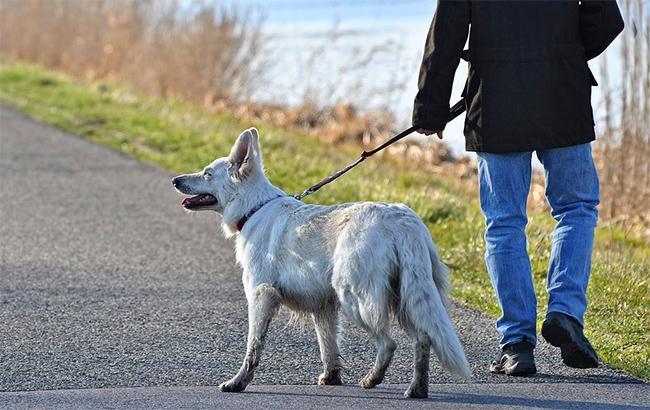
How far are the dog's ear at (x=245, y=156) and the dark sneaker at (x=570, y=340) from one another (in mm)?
1623

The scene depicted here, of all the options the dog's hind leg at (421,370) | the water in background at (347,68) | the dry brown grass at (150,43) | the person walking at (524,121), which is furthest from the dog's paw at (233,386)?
the dry brown grass at (150,43)

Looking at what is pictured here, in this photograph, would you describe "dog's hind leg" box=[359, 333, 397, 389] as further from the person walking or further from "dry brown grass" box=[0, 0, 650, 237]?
"dry brown grass" box=[0, 0, 650, 237]

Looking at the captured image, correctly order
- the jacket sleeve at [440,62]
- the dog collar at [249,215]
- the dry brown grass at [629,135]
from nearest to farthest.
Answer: the jacket sleeve at [440,62], the dog collar at [249,215], the dry brown grass at [629,135]

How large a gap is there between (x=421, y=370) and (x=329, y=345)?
63cm

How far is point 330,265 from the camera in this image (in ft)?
18.9

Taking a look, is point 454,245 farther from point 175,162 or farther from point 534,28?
point 175,162

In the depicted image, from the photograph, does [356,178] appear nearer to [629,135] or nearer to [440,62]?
[629,135]

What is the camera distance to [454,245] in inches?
377

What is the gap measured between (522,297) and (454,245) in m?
3.35

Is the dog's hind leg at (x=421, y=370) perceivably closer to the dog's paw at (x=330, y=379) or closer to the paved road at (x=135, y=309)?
the paved road at (x=135, y=309)

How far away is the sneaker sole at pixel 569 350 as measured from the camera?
5.96 meters

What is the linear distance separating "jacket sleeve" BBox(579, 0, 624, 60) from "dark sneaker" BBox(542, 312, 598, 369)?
1.31m

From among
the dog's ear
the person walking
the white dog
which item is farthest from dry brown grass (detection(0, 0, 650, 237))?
the white dog

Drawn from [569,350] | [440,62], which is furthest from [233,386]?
[440,62]
